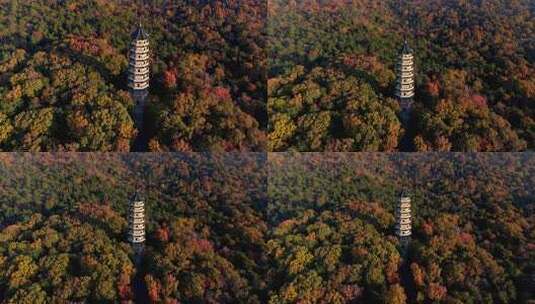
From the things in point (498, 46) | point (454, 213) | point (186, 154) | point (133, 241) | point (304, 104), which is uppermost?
point (498, 46)

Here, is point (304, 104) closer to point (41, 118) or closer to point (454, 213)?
point (454, 213)

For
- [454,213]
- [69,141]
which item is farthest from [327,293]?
[69,141]

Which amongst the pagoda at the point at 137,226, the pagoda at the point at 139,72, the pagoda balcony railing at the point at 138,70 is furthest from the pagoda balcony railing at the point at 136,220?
the pagoda balcony railing at the point at 138,70

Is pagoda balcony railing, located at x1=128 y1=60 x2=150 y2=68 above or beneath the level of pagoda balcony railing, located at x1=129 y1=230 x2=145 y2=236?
above

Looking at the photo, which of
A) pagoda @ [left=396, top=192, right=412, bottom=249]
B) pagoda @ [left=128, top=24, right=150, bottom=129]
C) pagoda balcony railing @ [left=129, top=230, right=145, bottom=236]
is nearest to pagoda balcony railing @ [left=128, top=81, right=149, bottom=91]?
pagoda @ [left=128, top=24, right=150, bottom=129]

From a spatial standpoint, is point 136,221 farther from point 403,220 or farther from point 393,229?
point 403,220

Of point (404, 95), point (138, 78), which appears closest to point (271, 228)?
point (404, 95)

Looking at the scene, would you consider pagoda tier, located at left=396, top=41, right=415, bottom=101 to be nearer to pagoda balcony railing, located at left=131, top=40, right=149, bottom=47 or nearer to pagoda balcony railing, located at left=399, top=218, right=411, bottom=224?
pagoda balcony railing, located at left=399, top=218, right=411, bottom=224
